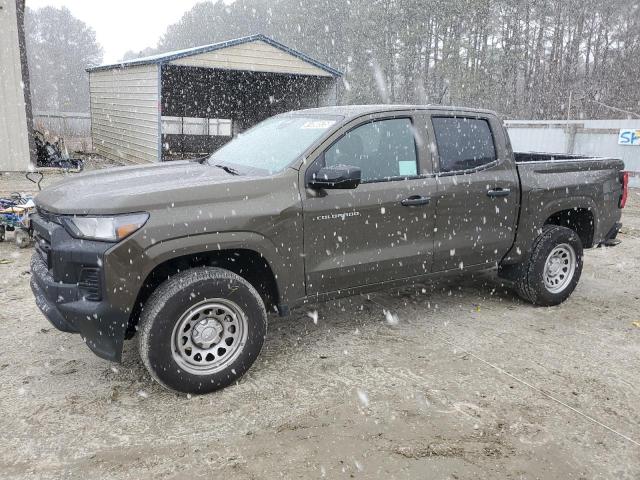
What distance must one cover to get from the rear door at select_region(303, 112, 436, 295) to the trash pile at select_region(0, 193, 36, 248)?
4.52m

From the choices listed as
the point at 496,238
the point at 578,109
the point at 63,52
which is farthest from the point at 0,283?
the point at 63,52

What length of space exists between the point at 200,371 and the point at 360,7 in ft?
130

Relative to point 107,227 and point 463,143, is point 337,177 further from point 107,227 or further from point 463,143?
point 463,143

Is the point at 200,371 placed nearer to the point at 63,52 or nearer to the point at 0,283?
the point at 0,283

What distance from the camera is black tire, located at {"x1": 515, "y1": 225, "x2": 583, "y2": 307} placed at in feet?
17.1

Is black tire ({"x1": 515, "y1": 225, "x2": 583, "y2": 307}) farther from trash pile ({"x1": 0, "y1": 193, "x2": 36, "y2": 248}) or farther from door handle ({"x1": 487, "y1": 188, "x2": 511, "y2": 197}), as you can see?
trash pile ({"x1": 0, "y1": 193, "x2": 36, "y2": 248})

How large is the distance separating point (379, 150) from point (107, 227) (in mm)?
2126

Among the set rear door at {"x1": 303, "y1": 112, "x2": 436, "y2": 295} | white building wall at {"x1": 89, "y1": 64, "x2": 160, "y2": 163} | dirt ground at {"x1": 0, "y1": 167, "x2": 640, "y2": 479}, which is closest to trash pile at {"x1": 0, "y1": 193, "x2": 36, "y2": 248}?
dirt ground at {"x1": 0, "y1": 167, "x2": 640, "y2": 479}

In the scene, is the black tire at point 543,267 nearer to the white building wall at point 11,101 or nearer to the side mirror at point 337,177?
the side mirror at point 337,177

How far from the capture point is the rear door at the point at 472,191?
454cm

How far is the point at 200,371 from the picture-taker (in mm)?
3551

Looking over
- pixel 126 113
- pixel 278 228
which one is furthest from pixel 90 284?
pixel 126 113

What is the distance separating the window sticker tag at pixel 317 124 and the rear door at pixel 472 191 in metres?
0.95

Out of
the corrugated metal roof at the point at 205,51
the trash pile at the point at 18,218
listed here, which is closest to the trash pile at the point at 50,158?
the corrugated metal roof at the point at 205,51
